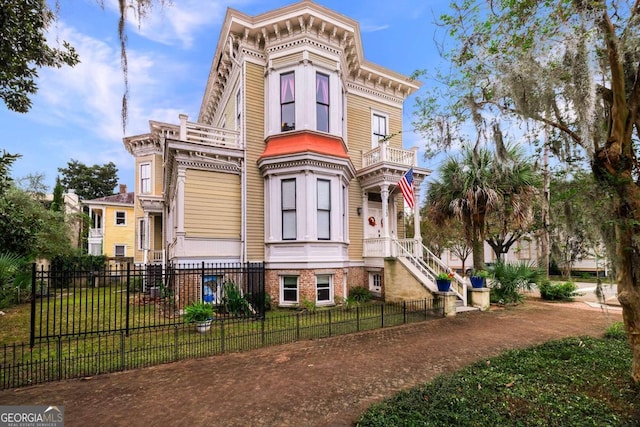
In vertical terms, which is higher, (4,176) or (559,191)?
(4,176)

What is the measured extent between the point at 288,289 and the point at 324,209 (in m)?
3.49

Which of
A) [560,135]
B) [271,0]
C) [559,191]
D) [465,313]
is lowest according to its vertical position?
[465,313]


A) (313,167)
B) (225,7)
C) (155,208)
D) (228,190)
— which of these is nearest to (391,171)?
(313,167)

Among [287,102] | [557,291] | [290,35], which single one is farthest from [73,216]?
[557,291]

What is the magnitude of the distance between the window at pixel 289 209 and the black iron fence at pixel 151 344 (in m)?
3.46

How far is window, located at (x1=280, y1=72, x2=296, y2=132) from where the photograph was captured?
13648 mm

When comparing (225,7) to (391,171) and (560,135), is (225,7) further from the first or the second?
(560,135)

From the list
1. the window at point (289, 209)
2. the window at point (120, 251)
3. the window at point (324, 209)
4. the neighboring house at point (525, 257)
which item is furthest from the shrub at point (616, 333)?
the window at point (120, 251)

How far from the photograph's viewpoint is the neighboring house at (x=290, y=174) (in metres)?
12.5

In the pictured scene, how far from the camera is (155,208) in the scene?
21.0m

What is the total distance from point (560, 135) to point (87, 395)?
9490 mm

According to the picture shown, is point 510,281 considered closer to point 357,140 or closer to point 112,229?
point 357,140

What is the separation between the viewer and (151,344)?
7820 mm

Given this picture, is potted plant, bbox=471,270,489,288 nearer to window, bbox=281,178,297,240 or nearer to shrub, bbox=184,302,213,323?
window, bbox=281,178,297,240
